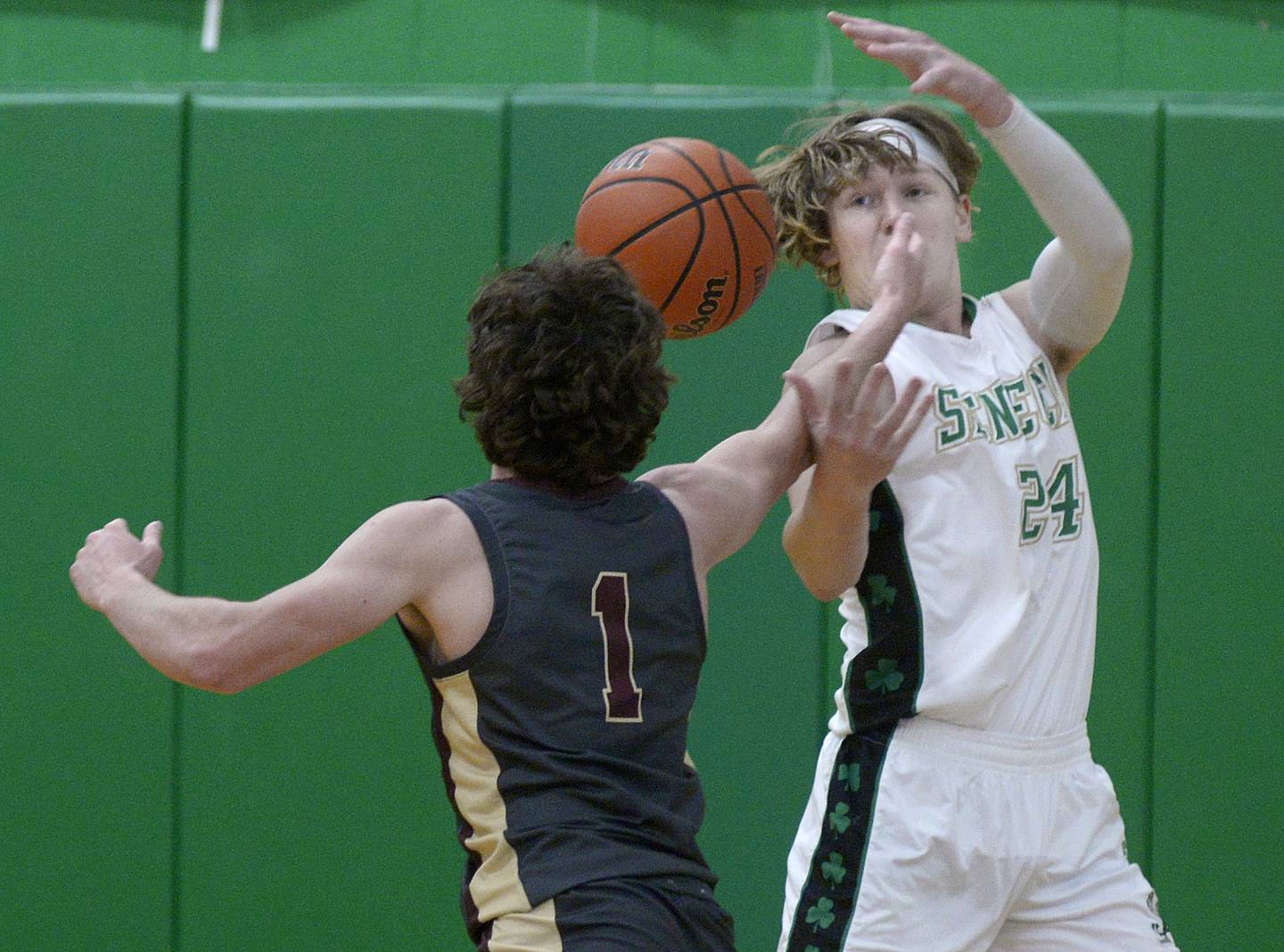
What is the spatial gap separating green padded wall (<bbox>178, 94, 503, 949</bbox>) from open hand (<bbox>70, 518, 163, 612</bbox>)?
7.27 feet

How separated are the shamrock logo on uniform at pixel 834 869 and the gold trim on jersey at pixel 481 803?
0.83 metres

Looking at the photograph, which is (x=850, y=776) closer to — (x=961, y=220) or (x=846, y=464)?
(x=846, y=464)

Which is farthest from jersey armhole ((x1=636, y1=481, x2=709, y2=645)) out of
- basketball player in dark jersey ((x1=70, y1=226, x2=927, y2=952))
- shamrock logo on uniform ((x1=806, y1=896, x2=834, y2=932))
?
shamrock logo on uniform ((x1=806, y1=896, x2=834, y2=932))

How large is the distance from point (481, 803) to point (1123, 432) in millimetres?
2867

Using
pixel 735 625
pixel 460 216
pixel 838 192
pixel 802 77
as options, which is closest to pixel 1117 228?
pixel 838 192

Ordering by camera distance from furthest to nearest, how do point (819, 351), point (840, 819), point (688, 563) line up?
point (819, 351) < point (840, 819) < point (688, 563)

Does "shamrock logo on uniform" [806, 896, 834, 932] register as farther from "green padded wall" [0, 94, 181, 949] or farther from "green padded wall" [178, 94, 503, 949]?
"green padded wall" [0, 94, 181, 949]

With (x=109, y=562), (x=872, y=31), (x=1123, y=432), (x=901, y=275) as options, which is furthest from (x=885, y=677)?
(x=1123, y=432)

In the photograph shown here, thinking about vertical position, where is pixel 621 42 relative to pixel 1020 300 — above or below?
above

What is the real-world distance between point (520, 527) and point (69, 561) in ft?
9.41

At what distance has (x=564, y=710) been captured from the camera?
226 centimetres

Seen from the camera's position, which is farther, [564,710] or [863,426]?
[863,426]

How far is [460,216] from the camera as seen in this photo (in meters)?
4.71

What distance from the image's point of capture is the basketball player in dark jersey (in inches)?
87.4
